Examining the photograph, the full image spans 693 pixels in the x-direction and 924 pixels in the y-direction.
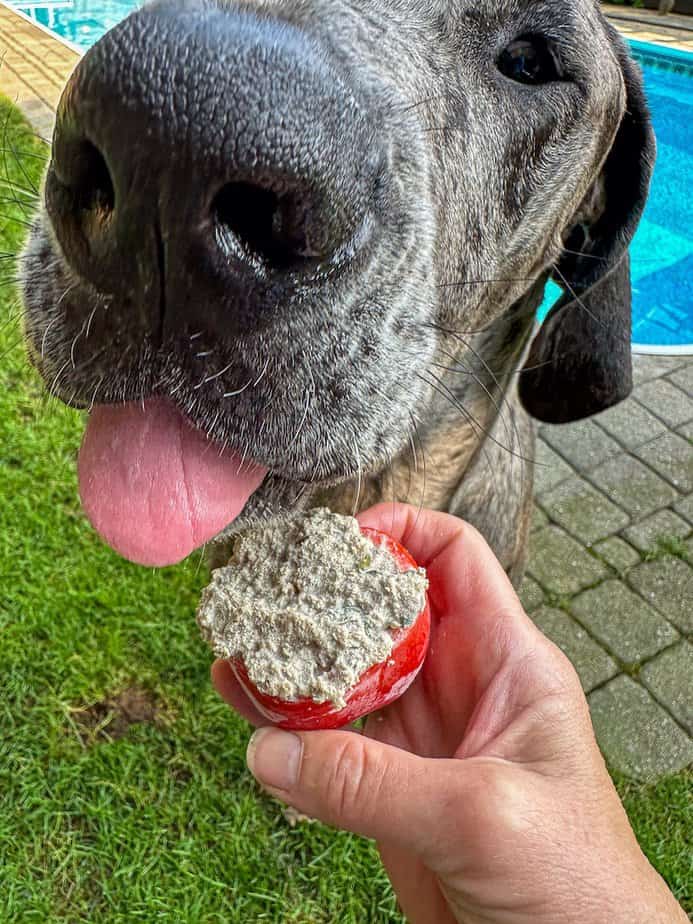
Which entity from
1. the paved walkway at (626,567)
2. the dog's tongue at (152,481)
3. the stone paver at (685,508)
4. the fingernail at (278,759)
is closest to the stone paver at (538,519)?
the paved walkway at (626,567)

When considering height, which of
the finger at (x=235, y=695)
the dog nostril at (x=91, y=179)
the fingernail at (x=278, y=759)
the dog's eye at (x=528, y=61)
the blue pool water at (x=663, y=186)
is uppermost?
the dog's eye at (x=528, y=61)

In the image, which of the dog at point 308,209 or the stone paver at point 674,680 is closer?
the dog at point 308,209

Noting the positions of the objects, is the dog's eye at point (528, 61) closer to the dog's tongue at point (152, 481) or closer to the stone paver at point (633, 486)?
the dog's tongue at point (152, 481)

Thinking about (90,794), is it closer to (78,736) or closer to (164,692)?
(78,736)

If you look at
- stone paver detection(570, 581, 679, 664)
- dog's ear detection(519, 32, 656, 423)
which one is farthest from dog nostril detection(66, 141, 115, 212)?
stone paver detection(570, 581, 679, 664)

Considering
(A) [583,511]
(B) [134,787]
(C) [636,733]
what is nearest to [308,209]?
(B) [134,787]

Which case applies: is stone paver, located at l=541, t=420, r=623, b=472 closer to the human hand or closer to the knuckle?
the human hand
